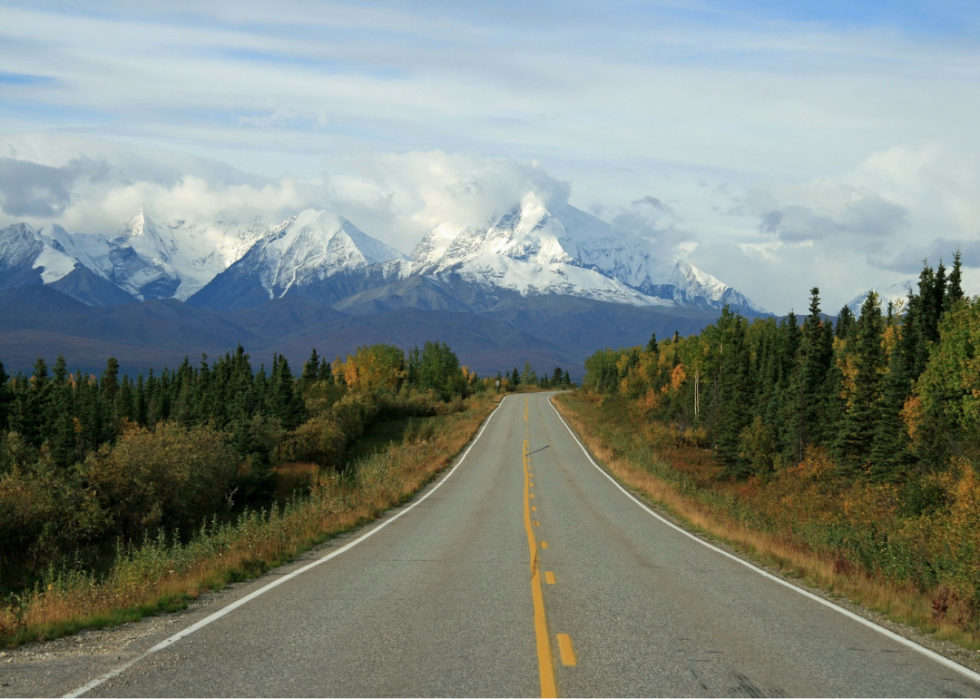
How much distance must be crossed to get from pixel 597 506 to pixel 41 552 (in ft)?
62.5

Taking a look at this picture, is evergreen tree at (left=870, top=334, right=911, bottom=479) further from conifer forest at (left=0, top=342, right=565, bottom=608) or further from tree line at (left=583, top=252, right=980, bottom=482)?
conifer forest at (left=0, top=342, right=565, bottom=608)

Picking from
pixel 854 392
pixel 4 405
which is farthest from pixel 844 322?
pixel 4 405

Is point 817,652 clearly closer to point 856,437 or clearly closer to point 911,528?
point 911,528

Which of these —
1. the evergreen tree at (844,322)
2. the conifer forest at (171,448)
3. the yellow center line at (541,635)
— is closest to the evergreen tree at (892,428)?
the evergreen tree at (844,322)

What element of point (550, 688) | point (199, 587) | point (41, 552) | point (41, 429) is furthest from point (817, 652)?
point (41, 429)

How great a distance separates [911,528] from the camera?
58.0 feet

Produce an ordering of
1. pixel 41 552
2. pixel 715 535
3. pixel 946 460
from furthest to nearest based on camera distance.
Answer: pixel 946 460 < pixel 41 552 < pixel 715 535

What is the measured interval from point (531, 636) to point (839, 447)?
54394 mm

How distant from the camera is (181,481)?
125 feet

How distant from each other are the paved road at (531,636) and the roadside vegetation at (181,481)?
5.72ft

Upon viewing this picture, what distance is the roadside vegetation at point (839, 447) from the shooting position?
13.1 m

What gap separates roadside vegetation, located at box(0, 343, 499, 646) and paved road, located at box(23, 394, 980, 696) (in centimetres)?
174

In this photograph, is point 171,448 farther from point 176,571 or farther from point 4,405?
point 4,405

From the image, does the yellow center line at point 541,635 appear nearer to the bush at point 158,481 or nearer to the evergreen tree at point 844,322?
the bush at point 158,481
